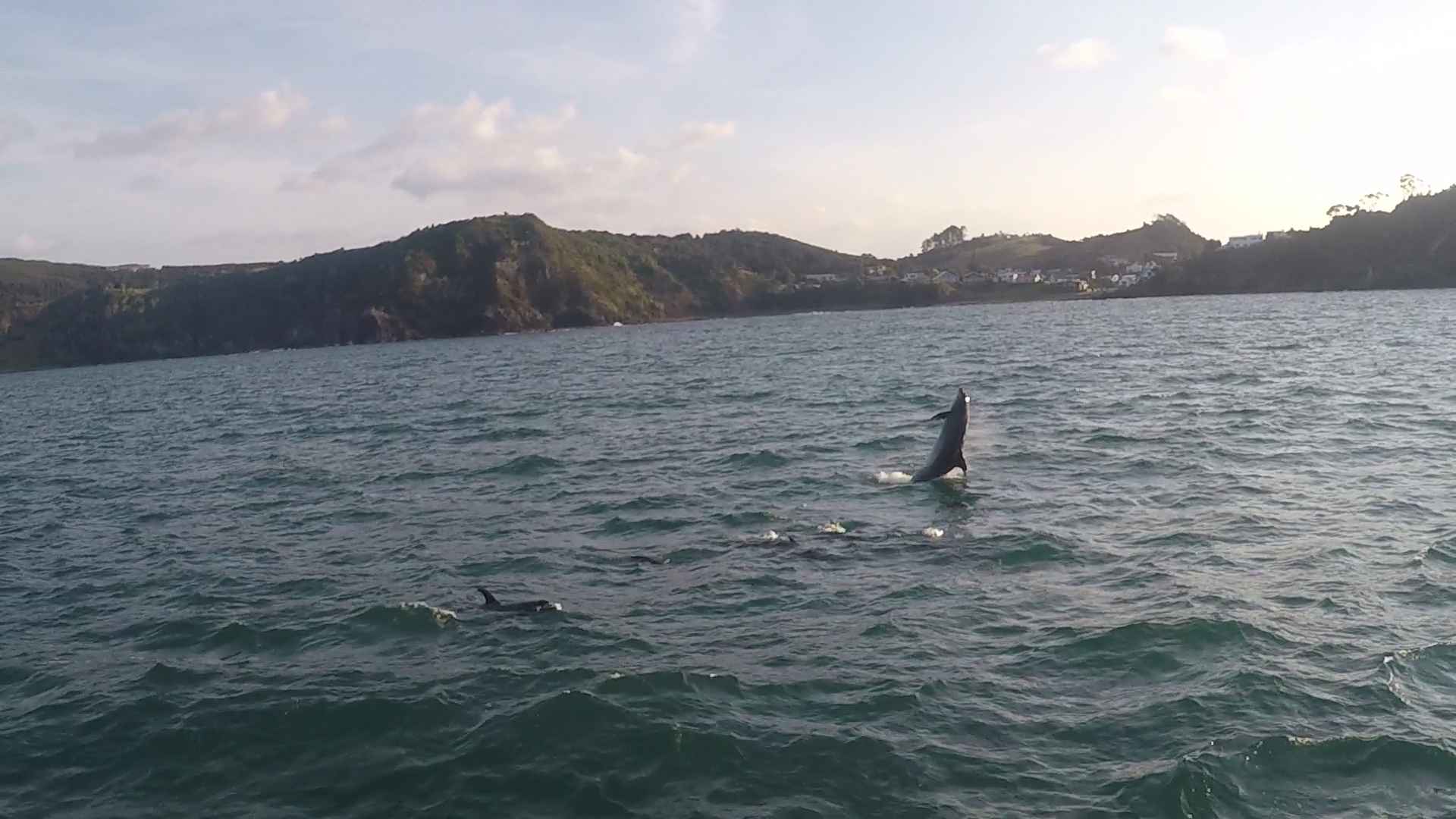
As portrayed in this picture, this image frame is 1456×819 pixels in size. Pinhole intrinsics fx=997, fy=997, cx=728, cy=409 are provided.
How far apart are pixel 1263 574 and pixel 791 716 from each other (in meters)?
9.42

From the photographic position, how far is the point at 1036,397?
44.4 metres

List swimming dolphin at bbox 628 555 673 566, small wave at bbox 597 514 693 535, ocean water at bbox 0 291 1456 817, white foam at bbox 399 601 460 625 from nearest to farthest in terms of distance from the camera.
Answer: ocean water at bbox 0 291 1456 817, white foam at bbox 399 601 460 625, swimming dolphin at bbox 628 555 673 566, small wave at bbox 597 514 693 535

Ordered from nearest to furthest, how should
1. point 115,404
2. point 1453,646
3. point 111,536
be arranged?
point 1453,646
point 111,536
point 115,404

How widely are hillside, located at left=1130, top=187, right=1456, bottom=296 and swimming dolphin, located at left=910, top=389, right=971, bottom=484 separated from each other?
146771 mm

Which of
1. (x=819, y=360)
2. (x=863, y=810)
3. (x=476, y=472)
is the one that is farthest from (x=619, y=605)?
(x=819, y=360)

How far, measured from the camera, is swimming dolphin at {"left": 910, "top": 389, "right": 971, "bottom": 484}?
88.1ft

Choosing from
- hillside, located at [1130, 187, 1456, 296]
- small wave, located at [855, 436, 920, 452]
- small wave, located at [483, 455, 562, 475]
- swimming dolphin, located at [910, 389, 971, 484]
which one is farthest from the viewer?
hillside, located at [1130, 187, 1456, 296]

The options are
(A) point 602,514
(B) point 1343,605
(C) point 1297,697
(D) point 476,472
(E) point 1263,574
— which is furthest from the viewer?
(D) point 476,472

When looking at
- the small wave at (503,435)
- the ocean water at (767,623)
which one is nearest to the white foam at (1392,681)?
the ocean water at (767,623)

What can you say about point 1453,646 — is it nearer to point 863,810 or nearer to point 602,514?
point 863,810

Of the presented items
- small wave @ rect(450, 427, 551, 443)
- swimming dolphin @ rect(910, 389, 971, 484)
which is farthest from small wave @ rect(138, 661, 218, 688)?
small wave @ rect(450, 427, 551, 443)

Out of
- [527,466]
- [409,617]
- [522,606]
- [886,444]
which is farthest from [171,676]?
[886,444]

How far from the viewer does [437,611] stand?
18.0m

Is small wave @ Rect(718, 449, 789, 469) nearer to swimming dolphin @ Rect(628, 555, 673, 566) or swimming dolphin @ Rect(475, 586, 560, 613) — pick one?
swimming dolphin @ Rect(628, 555, 673, 566)
